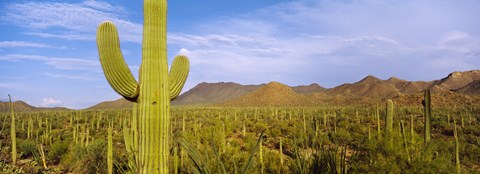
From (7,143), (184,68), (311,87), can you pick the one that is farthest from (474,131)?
(311,87)

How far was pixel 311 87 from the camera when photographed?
468 feet

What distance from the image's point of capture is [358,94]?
10388 centimetres

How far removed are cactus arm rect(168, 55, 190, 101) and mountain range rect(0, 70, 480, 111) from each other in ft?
187

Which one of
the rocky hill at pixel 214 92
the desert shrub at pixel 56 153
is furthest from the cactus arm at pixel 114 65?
the rocky hill at pixel 214 92

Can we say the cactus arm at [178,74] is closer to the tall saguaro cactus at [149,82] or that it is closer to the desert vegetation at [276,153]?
the tall saguaro cactus at [149,82]

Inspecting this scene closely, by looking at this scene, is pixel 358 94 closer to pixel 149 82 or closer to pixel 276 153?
pixel 276 153

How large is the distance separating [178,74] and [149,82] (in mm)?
763

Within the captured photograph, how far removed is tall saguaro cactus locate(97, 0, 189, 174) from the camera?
149 inches

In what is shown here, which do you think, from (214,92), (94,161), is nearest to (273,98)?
(214,92)

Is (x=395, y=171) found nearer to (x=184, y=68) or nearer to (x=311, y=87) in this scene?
(x=184, y=68)

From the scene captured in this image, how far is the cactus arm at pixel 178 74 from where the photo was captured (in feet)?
14.2

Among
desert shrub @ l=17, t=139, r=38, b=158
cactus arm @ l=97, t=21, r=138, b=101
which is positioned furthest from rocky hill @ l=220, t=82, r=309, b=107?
cactus arm @ l=97, t=21, r=138, b=101

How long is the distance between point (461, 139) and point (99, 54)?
1715 centimetres

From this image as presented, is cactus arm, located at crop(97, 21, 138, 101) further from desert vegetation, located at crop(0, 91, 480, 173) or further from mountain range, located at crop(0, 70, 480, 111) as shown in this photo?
mountain range, located at crop(0, 70, 480, 111)
